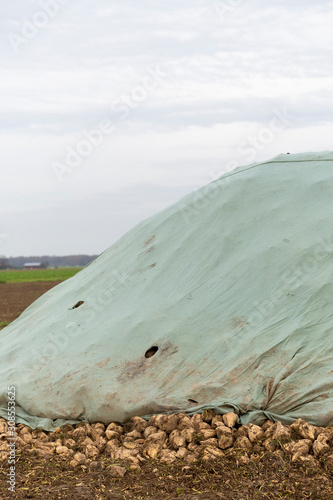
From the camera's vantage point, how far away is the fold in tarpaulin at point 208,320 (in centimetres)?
462

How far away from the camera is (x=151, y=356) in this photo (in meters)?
5.18

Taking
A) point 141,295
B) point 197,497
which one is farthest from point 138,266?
point 197,497

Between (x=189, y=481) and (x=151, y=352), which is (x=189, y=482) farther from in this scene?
(x=151, y=352)

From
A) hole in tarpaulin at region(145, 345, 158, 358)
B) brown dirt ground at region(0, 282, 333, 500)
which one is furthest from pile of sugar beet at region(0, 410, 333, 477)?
hole in tarpaulin at region(145, 345, 158, 358)

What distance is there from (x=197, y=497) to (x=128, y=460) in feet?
2.49

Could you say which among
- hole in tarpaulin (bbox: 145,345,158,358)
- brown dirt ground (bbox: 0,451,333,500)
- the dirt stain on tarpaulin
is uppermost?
hole in tarpaulin (bbox: 145,345,158,358)

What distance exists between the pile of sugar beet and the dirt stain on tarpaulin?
1.47 feet

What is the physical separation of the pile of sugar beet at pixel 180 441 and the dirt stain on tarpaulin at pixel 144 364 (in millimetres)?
447

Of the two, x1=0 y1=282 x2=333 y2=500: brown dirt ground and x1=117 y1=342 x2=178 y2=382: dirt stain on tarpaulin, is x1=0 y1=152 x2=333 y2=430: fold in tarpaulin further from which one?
x1=0 y1=282 x2=333 y2=500: brown dirt ground

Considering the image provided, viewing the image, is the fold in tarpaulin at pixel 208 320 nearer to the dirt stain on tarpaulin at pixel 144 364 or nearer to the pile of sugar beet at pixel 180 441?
the dirt stain on tarpaulin at pixel 144 364

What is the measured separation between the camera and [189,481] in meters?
3.88

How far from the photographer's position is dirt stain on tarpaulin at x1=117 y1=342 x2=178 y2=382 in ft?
16.6

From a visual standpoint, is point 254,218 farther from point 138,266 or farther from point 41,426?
point 41,426

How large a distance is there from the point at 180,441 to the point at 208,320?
1311 mm
